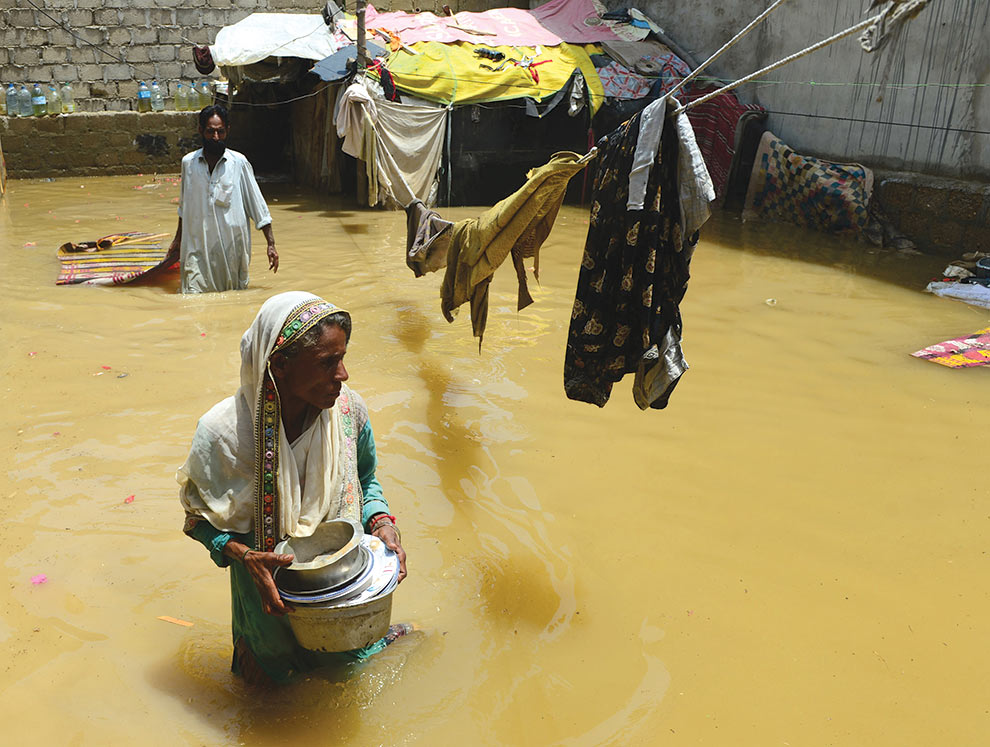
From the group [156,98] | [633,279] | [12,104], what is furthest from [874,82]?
[12,104]

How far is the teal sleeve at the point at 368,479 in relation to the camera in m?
2.32

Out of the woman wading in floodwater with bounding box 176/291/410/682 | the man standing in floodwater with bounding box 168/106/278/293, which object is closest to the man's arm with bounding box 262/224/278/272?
the man standing in floodwater with bounding box 168/106/278/293

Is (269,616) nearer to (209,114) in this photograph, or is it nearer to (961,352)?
(209,114)

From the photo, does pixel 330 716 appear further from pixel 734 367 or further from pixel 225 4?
pixel 225 4

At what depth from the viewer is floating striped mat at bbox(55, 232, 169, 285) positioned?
6945 millimetres

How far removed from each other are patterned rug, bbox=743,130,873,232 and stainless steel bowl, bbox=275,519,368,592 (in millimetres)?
8940

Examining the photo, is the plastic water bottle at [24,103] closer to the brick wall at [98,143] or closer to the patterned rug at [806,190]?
the brick wall at [98,143]

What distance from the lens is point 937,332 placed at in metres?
6.27

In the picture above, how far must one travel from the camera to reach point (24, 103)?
1280cm

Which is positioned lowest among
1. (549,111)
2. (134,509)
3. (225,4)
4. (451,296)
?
(134,509)

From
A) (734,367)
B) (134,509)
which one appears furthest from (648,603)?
(734,367)

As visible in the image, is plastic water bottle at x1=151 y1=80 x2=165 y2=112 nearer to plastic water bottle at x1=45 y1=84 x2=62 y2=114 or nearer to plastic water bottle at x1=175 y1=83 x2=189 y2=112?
plastic water bottle at x1=175 y1=83 x2=189 y2=112

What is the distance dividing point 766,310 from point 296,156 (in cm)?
954

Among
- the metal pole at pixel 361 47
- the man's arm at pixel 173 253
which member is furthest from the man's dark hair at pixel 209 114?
the metal pole at pixel 361 47
